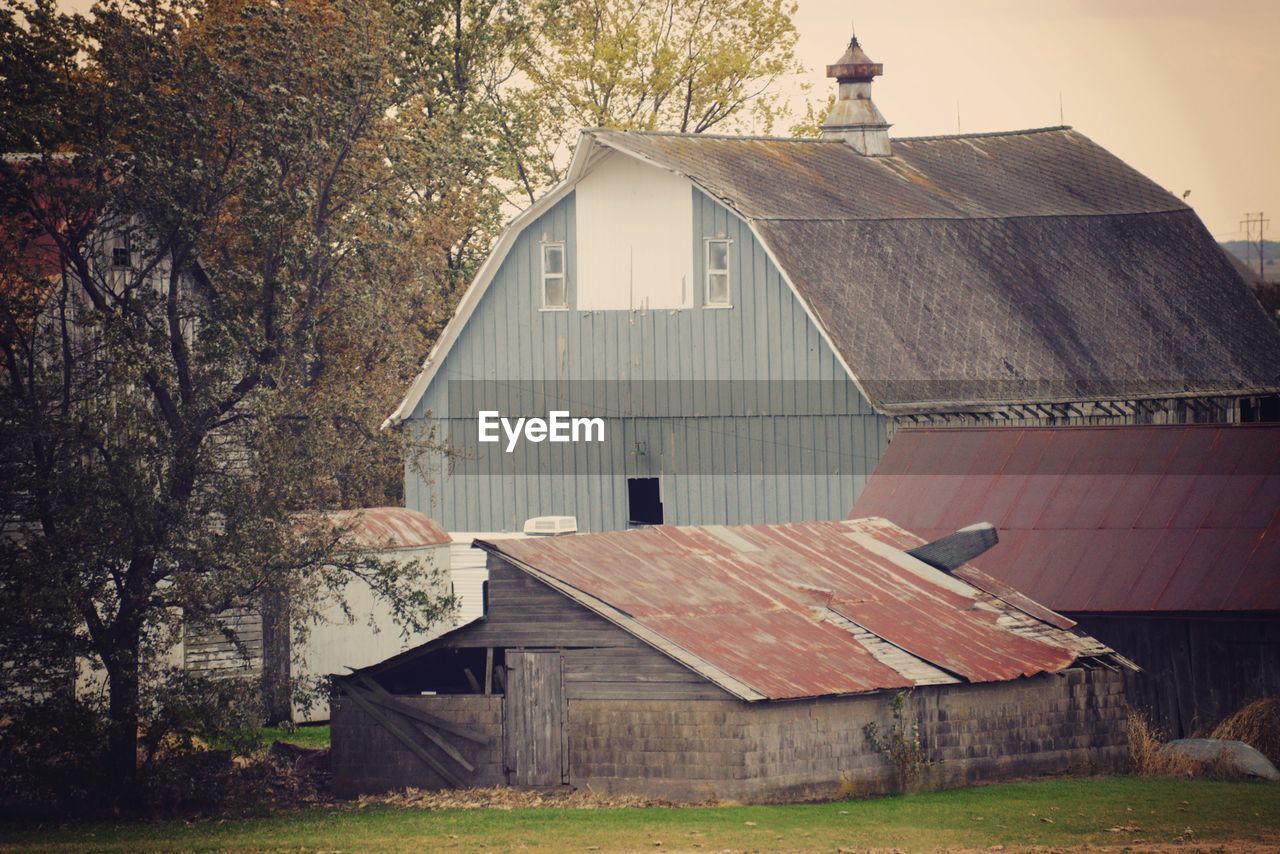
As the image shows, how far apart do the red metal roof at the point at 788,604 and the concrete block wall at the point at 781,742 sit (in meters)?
0.37

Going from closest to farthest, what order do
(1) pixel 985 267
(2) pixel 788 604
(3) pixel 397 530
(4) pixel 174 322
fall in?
(4) pixel 174 322
(2) pixel 788 604
(3) pixel 397 530
(1) pixel 985 267

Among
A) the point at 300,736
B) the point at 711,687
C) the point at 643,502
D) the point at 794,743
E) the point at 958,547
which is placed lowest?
the point at 300,736

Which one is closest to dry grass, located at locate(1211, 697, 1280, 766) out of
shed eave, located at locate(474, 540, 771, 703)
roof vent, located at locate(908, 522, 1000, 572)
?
roof vent, located at locate(908, 522, 1000, 572)

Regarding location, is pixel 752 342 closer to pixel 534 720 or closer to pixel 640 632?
pixel 640 632

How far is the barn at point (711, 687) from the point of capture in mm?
24484

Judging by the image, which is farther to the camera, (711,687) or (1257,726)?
(1257,726)

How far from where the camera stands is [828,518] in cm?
3575

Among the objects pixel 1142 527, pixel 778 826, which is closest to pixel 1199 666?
pixel 1142 527

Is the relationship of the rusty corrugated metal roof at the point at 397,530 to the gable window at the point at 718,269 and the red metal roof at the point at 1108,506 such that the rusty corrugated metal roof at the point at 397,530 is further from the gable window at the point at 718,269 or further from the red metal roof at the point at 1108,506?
the red metal roof at the point at 1108,506

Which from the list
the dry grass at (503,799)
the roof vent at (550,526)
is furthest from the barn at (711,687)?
the roof vent at (550,526)

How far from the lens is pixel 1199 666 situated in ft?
96.2

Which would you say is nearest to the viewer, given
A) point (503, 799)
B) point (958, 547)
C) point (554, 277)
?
point (503, 799)

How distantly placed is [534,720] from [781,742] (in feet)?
9.67

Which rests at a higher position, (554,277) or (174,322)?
(554,277)
